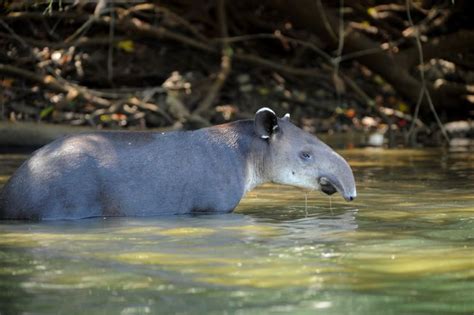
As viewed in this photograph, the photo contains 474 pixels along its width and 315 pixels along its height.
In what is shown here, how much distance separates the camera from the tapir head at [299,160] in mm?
9734

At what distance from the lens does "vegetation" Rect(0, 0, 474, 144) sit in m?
17.7

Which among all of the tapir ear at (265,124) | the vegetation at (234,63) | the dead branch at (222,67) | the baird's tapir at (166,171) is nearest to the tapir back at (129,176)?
the baird's tapir at (166,171)

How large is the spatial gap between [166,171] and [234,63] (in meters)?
11.4

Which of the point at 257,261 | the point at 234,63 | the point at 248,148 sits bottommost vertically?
the point at 257,261

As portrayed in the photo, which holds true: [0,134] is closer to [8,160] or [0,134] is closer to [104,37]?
[8,160]

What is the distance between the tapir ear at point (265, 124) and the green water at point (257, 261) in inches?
26.9

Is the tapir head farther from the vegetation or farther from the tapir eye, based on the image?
the vegetation

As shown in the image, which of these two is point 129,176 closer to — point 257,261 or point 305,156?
point 305,156

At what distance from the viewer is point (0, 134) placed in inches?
604

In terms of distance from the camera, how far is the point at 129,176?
30.0ft

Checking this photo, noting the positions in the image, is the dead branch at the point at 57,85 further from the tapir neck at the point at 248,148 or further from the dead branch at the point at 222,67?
the tapir neck at the point at 248,148

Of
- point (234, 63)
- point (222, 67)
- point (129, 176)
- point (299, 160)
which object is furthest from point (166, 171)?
point (234, 63)

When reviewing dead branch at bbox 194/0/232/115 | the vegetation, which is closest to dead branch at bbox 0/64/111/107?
the vegetation

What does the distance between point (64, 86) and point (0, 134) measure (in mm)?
2459
